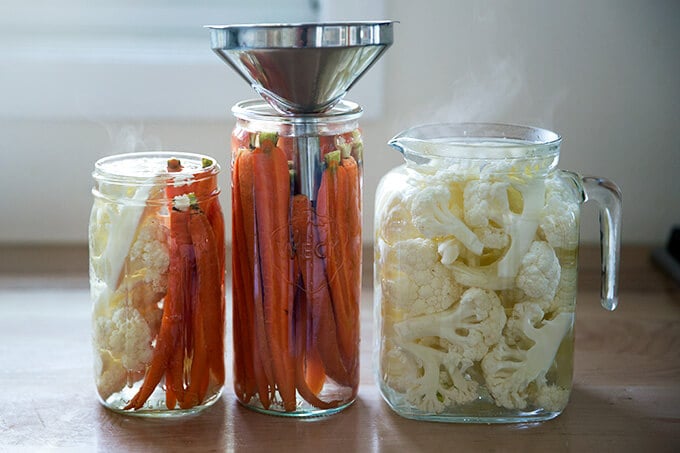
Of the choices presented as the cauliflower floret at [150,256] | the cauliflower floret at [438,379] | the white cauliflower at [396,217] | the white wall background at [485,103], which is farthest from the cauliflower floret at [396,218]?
the white wall background at [485,103]

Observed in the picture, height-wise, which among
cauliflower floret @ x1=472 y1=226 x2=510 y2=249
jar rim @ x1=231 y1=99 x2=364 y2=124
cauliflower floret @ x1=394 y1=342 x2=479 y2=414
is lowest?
cauliflower floret @ x1=394 y1=342 x2=479 y2=414

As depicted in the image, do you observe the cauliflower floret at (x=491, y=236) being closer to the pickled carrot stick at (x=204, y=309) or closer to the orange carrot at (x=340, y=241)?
the orange carrot at (x=340, y=241)

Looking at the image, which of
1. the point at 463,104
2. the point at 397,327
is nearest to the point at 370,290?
the point at 463,104

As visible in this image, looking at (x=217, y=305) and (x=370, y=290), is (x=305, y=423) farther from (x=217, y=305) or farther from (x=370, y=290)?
(x=370, y=290)

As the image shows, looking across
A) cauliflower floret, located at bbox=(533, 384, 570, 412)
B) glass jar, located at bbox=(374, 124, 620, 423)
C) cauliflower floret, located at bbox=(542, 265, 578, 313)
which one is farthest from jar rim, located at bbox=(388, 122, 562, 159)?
cauliflower floret, located at bbox=(533, 384, 570, 412)

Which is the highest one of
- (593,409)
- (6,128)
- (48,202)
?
(6,128)

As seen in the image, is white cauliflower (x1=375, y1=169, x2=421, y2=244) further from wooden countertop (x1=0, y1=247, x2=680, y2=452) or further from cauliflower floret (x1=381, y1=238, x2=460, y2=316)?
wooden countertop (x1=0, y1=247, x2=680, y2=452)

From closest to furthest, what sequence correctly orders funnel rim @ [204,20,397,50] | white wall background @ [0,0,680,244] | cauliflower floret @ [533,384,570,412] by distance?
funnel rim @ [204,20,397,50] < cauliflower floret @ [533,384,570,412] < white wall background @ [0,0,680,244]
